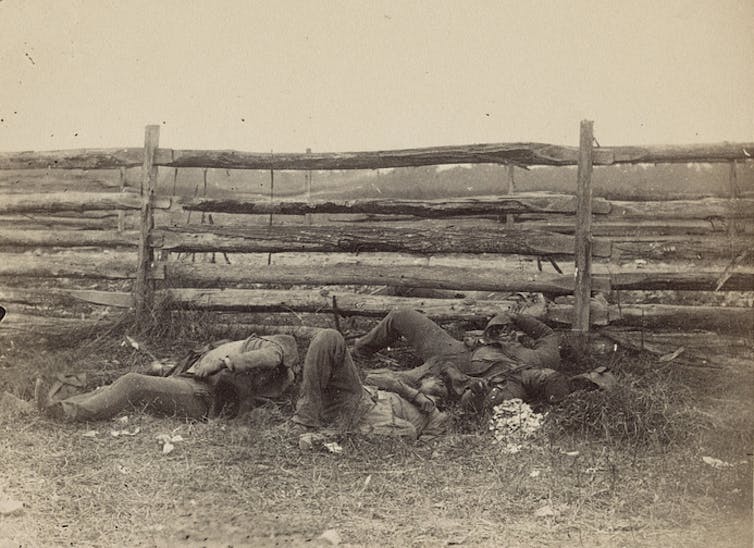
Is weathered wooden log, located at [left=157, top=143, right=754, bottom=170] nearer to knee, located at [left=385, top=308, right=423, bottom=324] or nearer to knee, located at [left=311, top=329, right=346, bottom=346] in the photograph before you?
knee, located at [left=385, top=308, right=423, bottom=324]

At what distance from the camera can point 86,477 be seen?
11.6 ft

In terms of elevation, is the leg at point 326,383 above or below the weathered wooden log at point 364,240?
below

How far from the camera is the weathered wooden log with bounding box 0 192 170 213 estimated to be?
6504 mm

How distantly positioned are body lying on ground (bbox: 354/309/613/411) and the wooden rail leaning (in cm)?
146

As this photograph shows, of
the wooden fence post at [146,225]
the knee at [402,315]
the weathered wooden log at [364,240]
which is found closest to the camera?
the knee at [402,315]

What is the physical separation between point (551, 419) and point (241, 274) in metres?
3.14

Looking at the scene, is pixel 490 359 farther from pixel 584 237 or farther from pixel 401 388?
pixel 584 237

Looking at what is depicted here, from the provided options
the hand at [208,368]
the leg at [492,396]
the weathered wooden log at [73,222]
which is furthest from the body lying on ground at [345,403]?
the weathered wooden log at [73,222]

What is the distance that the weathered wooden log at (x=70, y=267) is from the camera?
6371 millimetres

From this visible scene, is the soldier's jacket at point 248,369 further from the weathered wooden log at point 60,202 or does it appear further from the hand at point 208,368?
the weathered wooden log at point 60,202

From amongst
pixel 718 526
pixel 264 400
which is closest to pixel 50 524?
pixel 264 400

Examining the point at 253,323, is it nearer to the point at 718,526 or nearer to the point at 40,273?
the point at 40,273

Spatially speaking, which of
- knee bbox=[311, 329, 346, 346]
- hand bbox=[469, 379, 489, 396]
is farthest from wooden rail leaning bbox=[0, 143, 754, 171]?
knee bbox=[311, 329, 346, 346]

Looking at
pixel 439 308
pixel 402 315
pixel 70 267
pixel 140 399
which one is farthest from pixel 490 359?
pixel 70 267
